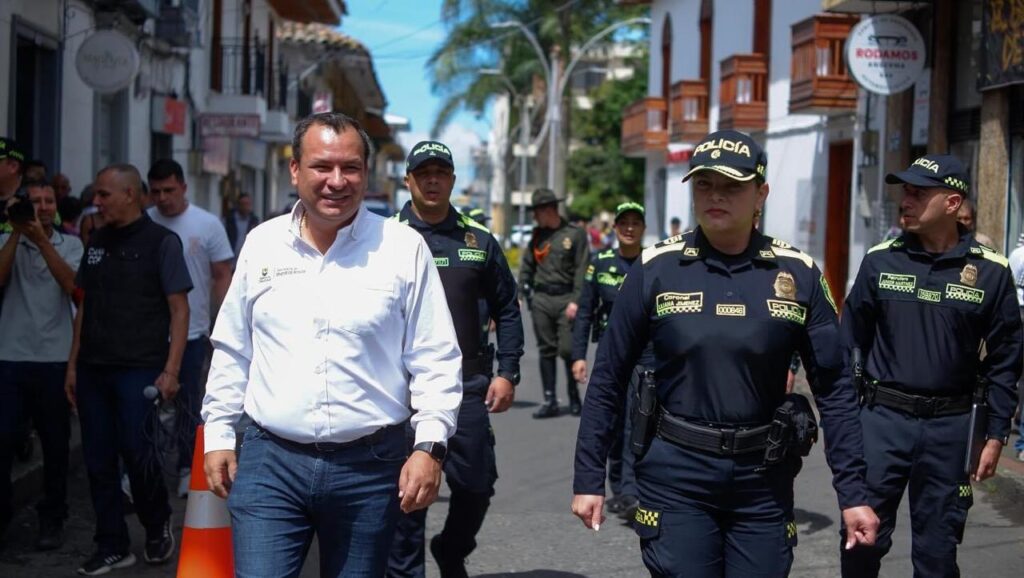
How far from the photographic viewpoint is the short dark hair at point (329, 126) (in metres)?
3.88

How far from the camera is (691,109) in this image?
2909 cm

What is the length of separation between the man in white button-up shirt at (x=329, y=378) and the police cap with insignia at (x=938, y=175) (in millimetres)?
2363

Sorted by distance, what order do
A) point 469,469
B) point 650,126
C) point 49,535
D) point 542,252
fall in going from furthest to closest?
point 650,126 < point 542,252 < point 49,535 < point 469,469

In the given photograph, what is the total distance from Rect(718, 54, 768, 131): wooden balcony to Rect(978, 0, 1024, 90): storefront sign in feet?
35.0

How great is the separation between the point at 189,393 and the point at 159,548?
4.43 feet

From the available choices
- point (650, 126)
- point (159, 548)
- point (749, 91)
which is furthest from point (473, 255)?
point (650, 126)

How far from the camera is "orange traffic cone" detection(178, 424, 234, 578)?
5328 mm

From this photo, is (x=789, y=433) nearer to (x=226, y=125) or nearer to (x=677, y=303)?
(x=677, y=303)

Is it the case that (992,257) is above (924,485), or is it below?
above

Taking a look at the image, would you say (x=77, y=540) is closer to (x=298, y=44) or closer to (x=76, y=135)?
(x=76, y=135)

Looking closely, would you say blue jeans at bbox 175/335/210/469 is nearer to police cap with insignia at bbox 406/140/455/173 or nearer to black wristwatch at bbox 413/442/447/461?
police cap with insignia at bbox 406/140/455/173

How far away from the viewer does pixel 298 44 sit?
122ft

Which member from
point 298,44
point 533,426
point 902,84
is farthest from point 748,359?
point 298,44

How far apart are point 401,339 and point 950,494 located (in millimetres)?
2511
